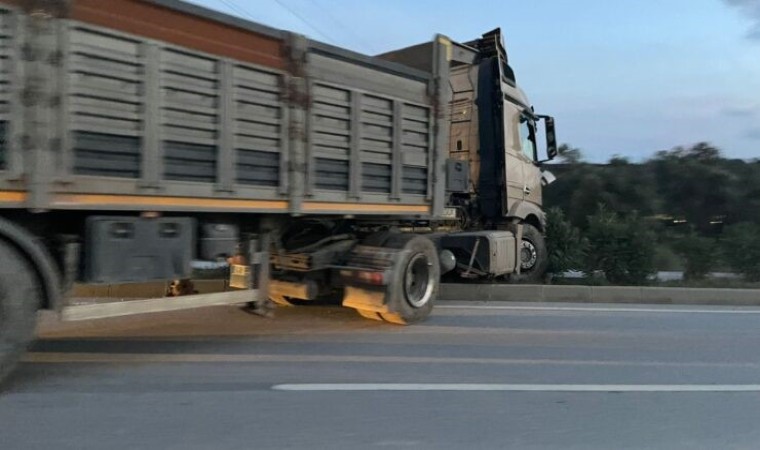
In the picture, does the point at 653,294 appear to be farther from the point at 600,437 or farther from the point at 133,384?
the point at 133,384

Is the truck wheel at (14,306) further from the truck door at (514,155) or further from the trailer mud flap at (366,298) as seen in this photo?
the truck door at (514,155)

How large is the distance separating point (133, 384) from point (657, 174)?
15.4 metres

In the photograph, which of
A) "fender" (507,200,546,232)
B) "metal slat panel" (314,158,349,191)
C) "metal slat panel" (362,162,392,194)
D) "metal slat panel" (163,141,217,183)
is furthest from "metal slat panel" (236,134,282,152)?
"fender" (507,200,546,232)

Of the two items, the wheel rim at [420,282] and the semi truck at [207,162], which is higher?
the semi truck at [207,162]

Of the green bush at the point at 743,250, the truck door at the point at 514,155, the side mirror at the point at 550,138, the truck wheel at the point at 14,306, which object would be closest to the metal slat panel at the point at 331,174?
the truck wheel at the point at 14,306

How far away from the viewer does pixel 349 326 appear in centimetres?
780

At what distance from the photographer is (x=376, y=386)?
5.32m

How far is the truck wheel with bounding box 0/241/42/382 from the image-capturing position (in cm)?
466

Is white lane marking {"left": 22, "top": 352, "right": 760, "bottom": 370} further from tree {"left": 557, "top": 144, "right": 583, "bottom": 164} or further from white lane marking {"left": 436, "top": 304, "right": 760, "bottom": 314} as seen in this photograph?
tree {"left": 557, "top": 144, "right": 583, "bottom": 164}

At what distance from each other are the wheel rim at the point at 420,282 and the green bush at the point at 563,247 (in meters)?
4.45

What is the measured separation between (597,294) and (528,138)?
2.83 m

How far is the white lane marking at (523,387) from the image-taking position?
17.2ft

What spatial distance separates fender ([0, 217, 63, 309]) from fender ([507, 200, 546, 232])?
707cm

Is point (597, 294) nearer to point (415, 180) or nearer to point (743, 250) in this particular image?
point (743, 250)
